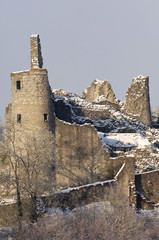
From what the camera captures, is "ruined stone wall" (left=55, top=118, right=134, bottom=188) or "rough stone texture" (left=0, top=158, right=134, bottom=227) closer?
"rough stone texture" (left=0, top=158, right=134, bottom=227)

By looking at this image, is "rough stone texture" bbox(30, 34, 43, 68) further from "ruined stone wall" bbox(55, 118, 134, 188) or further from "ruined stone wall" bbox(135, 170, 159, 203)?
"ruined stone wall" bbox(135, 170, 159, 203)

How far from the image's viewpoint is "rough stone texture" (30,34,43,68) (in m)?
40.6

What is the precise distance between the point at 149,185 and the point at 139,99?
2292 cm

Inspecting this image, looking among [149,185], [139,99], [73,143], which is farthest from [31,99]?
[139,99]

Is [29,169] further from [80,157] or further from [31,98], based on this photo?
[31,98]

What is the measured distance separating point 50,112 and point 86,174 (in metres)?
5.68

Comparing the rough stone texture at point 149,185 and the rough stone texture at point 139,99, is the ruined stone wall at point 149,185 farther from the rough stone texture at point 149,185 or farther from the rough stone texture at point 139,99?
the rough stone texture at point 139,99

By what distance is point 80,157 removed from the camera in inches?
1537

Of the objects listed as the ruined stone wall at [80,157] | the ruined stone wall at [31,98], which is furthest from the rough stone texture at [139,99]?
the ruined stone wall at [31,98]

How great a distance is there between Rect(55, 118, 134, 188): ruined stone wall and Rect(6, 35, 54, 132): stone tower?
1.83m

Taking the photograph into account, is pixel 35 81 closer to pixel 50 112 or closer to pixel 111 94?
pixel 50 112

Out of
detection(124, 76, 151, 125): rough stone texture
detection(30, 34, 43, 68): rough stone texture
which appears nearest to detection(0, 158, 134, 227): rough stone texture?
detection(30, 34, 43, 68): rough stone texture

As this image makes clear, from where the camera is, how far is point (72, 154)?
39.3 m

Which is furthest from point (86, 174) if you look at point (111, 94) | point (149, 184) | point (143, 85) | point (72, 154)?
point (111, 94)
